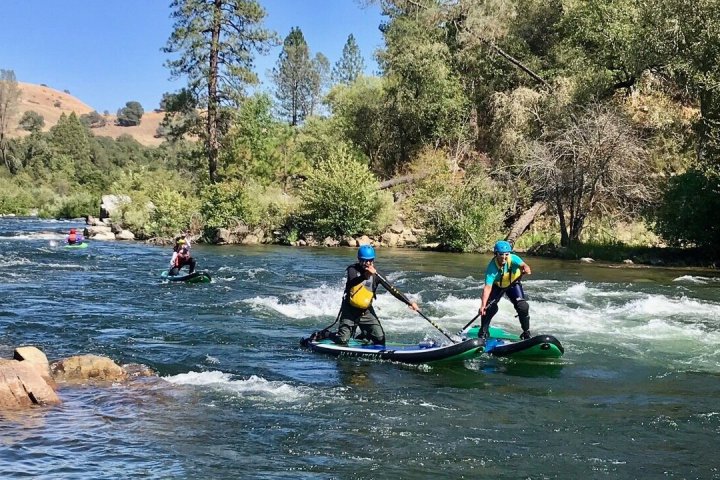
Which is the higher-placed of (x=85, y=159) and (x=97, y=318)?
(x=85, y=159)

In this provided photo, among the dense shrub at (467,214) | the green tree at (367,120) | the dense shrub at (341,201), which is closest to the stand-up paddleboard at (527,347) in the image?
the dense shrub at (467,214)

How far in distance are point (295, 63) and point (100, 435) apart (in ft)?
208

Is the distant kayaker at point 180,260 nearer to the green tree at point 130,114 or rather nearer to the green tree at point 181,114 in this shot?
the green tree at point 181,114

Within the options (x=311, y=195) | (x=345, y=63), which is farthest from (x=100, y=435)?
(x=345, y=63)

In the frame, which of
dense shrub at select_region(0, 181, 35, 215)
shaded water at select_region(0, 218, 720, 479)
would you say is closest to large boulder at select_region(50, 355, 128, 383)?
shaded water at select_region(0, 218, 720, 479)

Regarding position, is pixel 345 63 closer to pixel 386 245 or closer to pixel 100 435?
pixel 386 245

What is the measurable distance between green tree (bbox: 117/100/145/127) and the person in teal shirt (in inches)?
6987

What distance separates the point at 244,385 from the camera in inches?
350

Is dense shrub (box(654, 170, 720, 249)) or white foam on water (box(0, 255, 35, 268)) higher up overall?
dense shrub (box(654, 170, 720, 249))

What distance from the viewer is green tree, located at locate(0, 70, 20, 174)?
9044 centimetres

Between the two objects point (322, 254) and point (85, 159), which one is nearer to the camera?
point (322, 254)

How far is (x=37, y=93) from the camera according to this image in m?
173

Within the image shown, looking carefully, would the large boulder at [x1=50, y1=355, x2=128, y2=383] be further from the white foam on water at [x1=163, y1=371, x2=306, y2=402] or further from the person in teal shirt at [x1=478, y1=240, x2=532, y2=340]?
the person in teal shirt at [x1=478, y1=240, x2=532, y2=340]

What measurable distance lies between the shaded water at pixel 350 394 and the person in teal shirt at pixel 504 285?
72 cm
